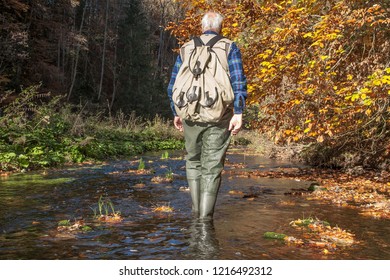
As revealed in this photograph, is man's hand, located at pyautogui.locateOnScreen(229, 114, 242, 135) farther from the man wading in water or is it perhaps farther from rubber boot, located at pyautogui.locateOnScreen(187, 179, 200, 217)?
rubber boot, located at pyautogui.locateOnScreen(187, 179, 200, 217)

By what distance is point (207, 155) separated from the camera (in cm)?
492

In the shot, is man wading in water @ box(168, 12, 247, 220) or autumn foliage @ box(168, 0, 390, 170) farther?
autumn foliage @ box(168, 0, 390, 170)

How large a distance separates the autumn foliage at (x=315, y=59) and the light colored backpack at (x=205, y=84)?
8.64 feet

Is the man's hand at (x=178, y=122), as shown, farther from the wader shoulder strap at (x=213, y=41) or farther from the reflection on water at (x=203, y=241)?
the reflection on water at (x=203, y=241)

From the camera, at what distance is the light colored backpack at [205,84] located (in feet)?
15.2

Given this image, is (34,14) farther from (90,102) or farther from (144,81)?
(144,81)

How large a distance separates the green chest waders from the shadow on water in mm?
296

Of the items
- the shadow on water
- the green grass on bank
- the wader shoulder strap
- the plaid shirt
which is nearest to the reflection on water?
the shadow on water

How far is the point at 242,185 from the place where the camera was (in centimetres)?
843

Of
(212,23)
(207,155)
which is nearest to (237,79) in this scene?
(212,23)

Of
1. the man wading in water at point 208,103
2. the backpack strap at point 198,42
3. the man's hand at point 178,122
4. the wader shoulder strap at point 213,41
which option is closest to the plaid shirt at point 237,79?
the man wading in water at point 208,103

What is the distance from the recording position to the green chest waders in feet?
16.0

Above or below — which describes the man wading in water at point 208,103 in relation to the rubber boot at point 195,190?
above

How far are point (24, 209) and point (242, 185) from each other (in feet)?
14.0
